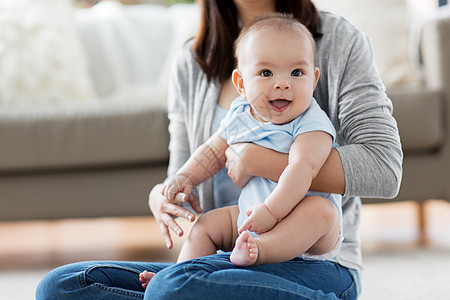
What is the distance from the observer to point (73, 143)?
197 cm

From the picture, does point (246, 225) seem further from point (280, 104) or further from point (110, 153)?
point (110, 153)

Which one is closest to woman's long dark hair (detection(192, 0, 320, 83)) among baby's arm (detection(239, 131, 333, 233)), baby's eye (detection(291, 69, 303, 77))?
baby's eye (detection(291, 69, 303, 77))

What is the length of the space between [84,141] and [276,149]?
104cm

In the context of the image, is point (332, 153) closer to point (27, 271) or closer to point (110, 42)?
point (27, 271)

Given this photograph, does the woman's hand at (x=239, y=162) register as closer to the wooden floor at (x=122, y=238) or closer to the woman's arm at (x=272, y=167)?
the woman's arm at (x=272, y=167)

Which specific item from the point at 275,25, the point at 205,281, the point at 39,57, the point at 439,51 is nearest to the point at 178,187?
the point at 205,281

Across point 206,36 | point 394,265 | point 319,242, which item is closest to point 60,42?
point 206,36

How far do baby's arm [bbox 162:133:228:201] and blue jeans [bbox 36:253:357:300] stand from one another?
161 mm

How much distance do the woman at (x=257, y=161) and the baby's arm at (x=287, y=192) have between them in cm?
6

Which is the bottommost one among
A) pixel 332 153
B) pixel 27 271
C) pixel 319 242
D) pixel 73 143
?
pixel 27 271

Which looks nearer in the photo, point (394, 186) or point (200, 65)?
point (394, 186)

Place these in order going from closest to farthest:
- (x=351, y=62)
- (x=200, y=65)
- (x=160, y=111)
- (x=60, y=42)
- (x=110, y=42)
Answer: (x=351, y=62) → (x=200, y=65) → (x=160, y=111) → (x=60, y=42) → (x=110, y=42)

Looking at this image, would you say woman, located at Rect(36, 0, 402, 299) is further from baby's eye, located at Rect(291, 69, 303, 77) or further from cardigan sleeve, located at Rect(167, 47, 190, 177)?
baby's eye, located at Rect(291, 69, 303, 77)

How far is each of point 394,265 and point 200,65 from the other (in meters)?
0.94
